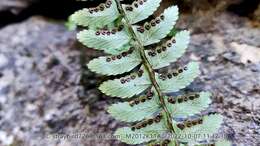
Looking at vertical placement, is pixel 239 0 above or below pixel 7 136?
above

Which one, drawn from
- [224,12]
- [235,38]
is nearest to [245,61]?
[235,38]

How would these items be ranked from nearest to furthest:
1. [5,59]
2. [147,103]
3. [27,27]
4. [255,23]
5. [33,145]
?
[147,103], [33,145], [255,23], [5,59], [27,27]

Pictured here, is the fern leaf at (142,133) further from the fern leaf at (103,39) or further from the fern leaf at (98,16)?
the fern leaf at (98,16)

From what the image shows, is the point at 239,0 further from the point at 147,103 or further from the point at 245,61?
the point at 147,103

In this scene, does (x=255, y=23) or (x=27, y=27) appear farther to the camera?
(x=27, y=27)

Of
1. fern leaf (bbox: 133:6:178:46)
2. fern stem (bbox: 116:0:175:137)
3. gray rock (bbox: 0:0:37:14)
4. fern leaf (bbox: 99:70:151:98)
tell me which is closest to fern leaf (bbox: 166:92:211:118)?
fern stem (bbox: 116:0:175:137)

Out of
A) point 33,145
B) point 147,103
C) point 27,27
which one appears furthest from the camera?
point 27,27

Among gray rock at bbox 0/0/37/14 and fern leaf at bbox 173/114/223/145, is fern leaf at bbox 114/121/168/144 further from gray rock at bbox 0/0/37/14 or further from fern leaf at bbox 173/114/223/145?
gray rock at bbox 0/0/37/14

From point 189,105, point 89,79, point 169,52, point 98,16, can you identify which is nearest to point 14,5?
point 89,79

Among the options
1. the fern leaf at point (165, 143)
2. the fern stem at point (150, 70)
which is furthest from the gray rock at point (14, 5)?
the fern leaf at point (165, 143)
